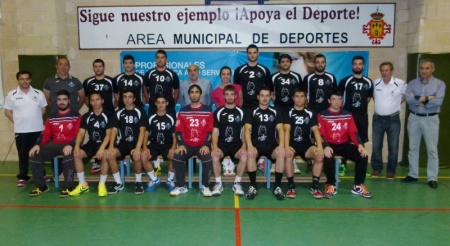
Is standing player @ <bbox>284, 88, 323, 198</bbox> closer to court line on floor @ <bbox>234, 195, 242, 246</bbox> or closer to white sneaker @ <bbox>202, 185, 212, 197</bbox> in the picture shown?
court line on floor @ <bbox>234, 195, 242, 246</bbox>

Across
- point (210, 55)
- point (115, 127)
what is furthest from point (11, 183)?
point (210, 55)

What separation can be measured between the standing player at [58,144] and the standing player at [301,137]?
3113 millimetres

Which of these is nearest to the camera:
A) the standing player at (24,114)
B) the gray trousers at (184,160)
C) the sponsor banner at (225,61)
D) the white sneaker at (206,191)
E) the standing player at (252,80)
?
the white sneaker at (206,191)

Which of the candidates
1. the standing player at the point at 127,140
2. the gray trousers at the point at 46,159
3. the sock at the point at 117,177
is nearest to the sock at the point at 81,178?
the gray trousers at the point at 46,159

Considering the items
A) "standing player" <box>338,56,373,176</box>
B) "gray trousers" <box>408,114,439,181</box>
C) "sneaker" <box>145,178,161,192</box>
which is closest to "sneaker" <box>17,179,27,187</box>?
"sneaker" <box>145,178,161,192</box>

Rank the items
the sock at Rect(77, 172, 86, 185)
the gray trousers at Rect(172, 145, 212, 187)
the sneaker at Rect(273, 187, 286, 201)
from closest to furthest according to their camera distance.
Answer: the sneaker at Rect(273, 187, 286, 201) → the gray trousers at Rect(172, 145, 212, 187) → the sock at Rect(77, 172, 86, 185)

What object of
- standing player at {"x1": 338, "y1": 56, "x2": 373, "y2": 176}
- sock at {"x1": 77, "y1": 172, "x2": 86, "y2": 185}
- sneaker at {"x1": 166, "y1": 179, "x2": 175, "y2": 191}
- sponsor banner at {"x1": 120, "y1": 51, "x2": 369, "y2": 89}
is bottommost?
sneaker at {"x1": 166, "y1": 179, "x2": 175, "y2": 191}

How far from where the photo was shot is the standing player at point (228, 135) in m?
6.03

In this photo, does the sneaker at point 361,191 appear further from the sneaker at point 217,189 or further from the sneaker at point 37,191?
the sneaker at point 37,191

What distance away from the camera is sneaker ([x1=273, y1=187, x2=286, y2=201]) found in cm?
579

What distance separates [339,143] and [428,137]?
1.48 meters

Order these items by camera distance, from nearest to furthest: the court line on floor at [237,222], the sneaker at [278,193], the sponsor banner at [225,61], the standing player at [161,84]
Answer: the court line on floor at [237,222]
the sneaker at [278,193]
the standing player at [161,84]
the sponsor banner at [225,61]

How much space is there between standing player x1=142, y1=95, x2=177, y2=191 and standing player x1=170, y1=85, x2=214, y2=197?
0.19 metres

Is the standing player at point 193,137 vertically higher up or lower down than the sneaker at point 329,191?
higher up
